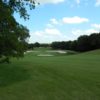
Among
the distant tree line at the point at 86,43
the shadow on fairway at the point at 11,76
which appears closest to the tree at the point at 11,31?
the shadow on fairway at the point at 11,76

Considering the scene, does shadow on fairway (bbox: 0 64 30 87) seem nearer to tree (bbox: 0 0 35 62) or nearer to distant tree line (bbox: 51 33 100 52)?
tree (bbox: 0 0 35 62)

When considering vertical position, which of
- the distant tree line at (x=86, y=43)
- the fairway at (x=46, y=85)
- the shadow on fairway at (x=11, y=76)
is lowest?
the fairway at (x=46, y=85)

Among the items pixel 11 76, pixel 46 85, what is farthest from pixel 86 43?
pixel 46 85

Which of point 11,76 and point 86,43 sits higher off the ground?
point 86,43

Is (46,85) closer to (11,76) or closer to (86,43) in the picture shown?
(11,76)

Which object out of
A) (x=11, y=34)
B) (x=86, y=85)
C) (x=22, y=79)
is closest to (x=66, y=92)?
(x=86, y=85)

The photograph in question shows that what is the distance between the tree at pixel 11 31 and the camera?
15.8m

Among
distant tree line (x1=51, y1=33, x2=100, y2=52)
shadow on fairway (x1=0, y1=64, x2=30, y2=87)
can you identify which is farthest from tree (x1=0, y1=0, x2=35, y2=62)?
distant tree line (x1=51, y1=33, x2=100, y2=52)

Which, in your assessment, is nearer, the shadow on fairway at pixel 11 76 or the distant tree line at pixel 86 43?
the shadow on fairway at pixel 11 76

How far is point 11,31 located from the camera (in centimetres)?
1792

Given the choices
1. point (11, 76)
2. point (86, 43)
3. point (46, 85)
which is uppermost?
point (86, 43)

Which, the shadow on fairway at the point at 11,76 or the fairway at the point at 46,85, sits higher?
the shadow on fairway at the point at 11,76

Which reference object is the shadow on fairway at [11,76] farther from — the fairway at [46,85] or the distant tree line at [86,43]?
the distant tree line at [86,43]

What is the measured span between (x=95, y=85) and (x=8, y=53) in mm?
5547
